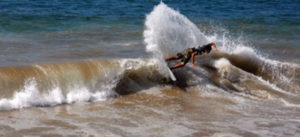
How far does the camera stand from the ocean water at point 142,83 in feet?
28.2

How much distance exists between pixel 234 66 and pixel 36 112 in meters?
5.81

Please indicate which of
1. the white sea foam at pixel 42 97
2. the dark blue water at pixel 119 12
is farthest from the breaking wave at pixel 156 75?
the dark blue water at pixel 119 12

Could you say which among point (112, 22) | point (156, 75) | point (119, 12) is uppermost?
point (119, 12)

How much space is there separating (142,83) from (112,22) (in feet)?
31.0

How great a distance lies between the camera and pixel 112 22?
67.2ft

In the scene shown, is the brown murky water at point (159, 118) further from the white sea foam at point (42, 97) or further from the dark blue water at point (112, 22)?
the dark blue water at point (112, 22)

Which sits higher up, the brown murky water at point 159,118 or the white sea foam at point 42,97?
the white sea foam at point 42,97

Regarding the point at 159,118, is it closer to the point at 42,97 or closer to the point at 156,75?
the point at 42,97

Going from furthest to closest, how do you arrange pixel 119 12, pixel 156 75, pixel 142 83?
pixel 119 12 → pixel 156 75 → pixel 142 83

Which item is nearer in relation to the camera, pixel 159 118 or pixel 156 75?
pixel 159 118

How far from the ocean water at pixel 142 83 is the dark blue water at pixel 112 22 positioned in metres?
0.08

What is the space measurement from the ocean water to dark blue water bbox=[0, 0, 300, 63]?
0.25 feet

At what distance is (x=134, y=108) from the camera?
9641 mm

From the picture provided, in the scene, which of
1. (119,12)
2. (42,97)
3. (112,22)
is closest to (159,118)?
(42,97)
